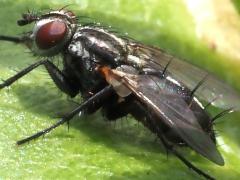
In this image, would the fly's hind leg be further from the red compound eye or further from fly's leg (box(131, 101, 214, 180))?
the red compound eye

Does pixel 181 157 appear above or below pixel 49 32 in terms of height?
below

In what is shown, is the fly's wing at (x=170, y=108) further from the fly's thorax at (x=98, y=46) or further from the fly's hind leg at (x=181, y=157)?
the fly's hind leg at (x=181, y=157)

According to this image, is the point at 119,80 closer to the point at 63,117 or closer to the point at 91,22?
the point at 63,117

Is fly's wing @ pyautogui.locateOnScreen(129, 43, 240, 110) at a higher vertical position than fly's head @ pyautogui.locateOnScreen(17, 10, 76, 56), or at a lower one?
lower

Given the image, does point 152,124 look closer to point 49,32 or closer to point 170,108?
point 170,108

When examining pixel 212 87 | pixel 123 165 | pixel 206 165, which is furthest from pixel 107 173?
pixel 212 87

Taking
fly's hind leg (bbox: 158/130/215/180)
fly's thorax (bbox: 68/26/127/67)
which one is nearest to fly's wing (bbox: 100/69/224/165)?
fly's thorax (bbox: 68/26/127/67)

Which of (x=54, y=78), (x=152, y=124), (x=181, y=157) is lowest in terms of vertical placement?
(x=181, y=157)

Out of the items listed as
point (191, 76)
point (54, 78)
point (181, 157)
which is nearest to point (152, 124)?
point (181, 157)
